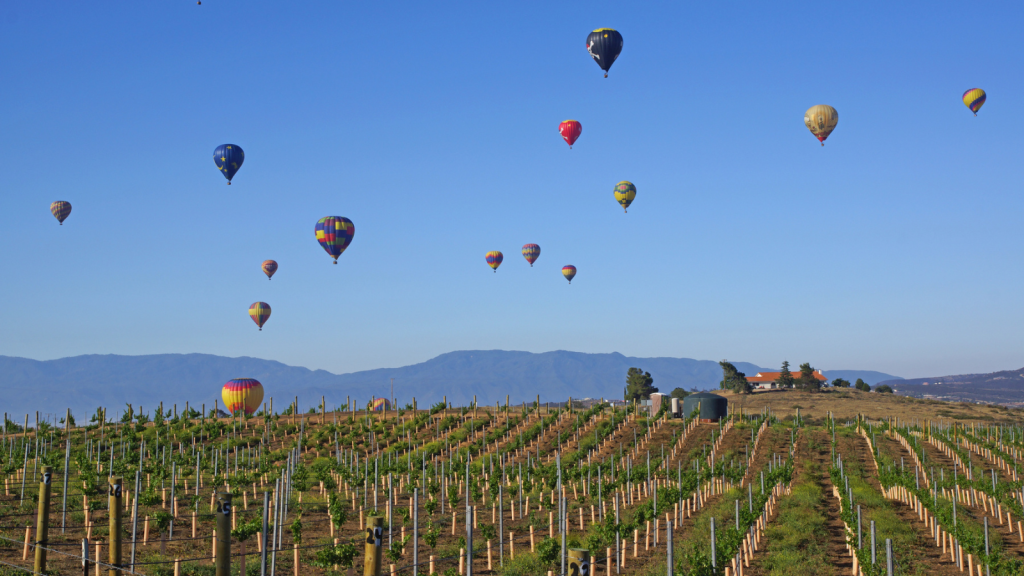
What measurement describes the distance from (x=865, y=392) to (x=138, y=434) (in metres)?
A: 123

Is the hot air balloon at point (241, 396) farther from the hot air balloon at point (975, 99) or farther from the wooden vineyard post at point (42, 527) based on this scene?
the hot air balloon at point (975, 99)

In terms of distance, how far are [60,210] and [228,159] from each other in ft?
91.0

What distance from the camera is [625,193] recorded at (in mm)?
81312

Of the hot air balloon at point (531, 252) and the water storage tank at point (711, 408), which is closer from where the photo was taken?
the water storage tank at point (711, 408)

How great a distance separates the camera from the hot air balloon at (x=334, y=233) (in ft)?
225

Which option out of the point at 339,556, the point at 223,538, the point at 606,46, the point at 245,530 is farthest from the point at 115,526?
the point at 606,46

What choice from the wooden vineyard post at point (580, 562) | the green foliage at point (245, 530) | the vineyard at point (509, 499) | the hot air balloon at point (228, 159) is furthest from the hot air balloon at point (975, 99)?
the wooden vineyard post at point (580, 562)

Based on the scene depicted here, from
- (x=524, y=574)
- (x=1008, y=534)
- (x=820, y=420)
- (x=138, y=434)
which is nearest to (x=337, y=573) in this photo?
(x=524, y=574)

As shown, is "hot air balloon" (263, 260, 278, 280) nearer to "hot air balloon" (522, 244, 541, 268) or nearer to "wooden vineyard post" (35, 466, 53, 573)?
"hot air balloon" (522, 244, 541, 268)

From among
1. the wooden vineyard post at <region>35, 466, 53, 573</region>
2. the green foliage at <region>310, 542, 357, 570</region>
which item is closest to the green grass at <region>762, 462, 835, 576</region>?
the green foliage at <region>310, 542, 357, 570</region>

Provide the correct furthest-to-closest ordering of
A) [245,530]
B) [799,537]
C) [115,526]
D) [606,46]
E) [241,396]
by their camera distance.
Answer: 1. [241,396]
2. [606,46]
3. [799,537]
4. [245,530]
5. [115,526]

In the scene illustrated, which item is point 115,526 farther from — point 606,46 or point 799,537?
point 606,46

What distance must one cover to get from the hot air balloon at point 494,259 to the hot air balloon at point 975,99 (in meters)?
53.5

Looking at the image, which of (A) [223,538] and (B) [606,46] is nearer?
(A) [223,538]
